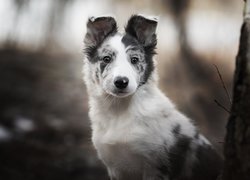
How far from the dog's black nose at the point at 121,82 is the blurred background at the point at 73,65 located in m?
4.83

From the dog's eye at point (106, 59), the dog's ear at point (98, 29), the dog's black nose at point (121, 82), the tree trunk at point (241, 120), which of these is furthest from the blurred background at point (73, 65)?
the tree trunk at point (241, 120)

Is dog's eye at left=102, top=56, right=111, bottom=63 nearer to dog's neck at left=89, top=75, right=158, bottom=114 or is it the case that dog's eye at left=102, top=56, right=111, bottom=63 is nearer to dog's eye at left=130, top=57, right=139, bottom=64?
dog's eye at left=130, top=57, right=139, bottom=64

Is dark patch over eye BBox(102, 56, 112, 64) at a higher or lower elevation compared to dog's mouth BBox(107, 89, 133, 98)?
higher

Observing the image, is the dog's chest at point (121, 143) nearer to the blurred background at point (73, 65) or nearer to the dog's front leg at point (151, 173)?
the dog's front leg at point (151, 173)

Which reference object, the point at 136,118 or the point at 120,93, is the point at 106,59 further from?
the point at 136,118

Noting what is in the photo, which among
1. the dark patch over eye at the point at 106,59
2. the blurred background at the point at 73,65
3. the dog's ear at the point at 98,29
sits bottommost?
the blurred background at the point at 73,65

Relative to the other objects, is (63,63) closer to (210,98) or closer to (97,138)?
(210,98)

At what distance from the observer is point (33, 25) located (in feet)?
36.2

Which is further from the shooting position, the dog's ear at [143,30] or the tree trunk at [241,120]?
the dog's ear at [143,30]

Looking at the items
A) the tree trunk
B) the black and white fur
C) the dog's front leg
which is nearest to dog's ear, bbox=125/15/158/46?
the black and white fur

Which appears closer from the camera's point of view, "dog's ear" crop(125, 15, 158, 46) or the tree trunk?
the tree trunk

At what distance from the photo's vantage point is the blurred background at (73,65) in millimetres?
10109

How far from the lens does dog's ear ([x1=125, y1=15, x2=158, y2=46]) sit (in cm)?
498

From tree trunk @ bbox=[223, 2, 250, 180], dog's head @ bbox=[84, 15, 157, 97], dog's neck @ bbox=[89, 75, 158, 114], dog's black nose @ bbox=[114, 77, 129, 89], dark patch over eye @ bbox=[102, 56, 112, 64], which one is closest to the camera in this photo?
tree trunk @ bbox=[223, 2, 250, 180]
